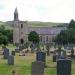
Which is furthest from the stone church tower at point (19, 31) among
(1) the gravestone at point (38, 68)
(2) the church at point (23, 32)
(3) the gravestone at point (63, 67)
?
(3) the gravestone at point (63, 67)

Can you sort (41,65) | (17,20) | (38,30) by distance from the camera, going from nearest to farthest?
(41,65)
(17,20)
(38,30)

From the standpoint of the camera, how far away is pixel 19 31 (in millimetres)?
133125

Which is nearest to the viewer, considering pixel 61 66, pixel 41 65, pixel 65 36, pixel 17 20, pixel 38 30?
pixel 61 66

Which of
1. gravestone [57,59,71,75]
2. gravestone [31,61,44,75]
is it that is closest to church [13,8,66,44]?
gravestone [31,61,44,75]

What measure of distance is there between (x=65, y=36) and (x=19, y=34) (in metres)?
41.8

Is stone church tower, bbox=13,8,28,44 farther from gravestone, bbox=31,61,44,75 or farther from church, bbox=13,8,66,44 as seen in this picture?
gravestone, bbox=31,61,44,75

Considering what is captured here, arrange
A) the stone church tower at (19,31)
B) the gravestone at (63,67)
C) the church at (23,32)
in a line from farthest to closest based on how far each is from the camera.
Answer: the church at (23,32) → the stone church tower at (19,31) → the gravestone at (63,67)

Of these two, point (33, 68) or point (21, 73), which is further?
point (21, 73)

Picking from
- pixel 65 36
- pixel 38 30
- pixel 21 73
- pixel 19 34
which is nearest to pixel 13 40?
pixel 19 34

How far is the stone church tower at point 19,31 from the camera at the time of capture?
429ft

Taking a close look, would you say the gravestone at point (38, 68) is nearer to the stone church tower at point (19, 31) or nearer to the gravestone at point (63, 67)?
the gravestone at point (63, 67)

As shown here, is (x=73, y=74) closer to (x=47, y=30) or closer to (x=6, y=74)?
(x=6, y=74)

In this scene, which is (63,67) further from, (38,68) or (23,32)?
(23,32)

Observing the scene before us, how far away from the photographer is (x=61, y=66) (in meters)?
16.7
